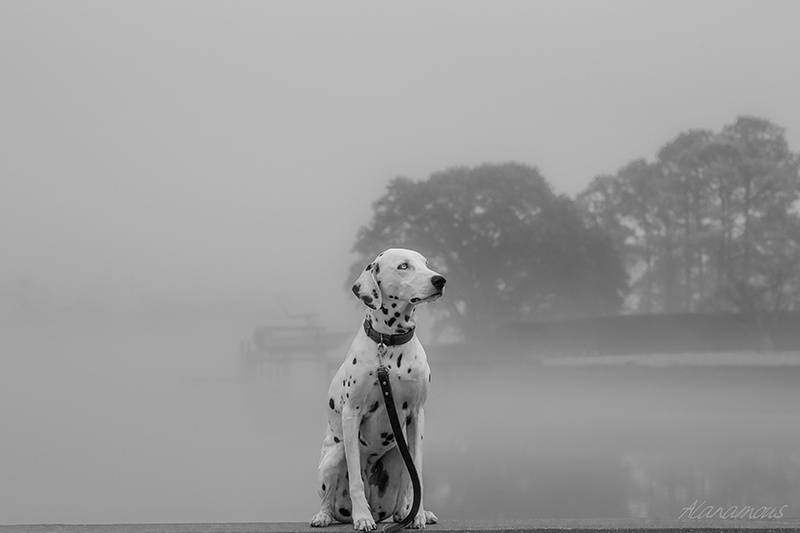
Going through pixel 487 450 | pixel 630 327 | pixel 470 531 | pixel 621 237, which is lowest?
pixel 487 450

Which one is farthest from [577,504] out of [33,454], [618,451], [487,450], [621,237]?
[621,237]

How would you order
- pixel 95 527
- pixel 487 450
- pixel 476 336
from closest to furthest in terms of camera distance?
1. pixel 95 527
2. pixel 487 450
3. pixel 476 336

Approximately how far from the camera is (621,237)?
25.4 meters

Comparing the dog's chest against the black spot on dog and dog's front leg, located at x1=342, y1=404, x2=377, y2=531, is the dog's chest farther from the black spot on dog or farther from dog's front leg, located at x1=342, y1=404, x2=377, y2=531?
the black spot on dog

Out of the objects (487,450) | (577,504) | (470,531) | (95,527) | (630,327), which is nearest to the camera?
(470,531)

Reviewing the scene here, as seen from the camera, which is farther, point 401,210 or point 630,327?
point 401,210

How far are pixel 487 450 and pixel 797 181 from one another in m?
11.2

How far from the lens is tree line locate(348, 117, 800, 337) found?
958 inches

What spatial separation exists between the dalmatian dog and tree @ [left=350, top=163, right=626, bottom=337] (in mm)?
21138

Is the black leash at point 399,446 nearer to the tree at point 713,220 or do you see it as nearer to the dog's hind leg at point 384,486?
the dog's hind leg at point 384,486

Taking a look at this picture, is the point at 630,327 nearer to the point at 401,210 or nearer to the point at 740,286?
the point at 740,286

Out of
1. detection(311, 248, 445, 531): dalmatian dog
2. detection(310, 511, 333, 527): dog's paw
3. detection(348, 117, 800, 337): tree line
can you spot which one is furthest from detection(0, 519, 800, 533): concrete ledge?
detection(348, 117, 800, 337): tree line

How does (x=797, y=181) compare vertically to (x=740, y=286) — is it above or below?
above

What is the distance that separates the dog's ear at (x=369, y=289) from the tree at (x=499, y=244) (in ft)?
69.9
